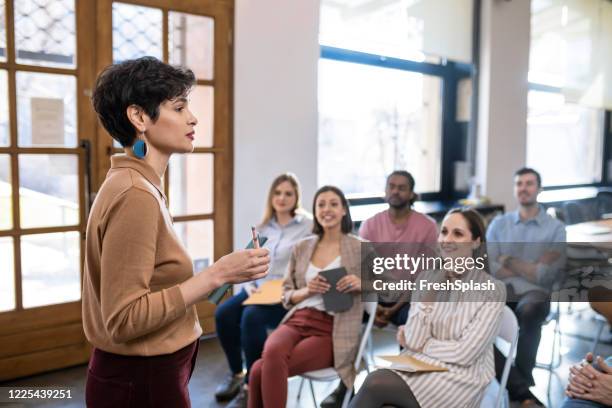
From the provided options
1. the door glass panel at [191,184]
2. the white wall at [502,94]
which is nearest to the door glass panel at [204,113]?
the door glass panel at [191,184]

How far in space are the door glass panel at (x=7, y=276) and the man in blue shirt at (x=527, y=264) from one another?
274 cm

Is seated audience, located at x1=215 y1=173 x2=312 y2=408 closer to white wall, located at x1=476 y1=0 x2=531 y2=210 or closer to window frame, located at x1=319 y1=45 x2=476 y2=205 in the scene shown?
window frame, located at x1=319 y1=45 x2=476 y2=205

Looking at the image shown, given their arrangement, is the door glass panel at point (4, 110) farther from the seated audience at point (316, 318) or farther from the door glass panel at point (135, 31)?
the seated audience at point (316, 318)

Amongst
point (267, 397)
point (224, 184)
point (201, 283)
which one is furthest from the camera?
point (224, 184)

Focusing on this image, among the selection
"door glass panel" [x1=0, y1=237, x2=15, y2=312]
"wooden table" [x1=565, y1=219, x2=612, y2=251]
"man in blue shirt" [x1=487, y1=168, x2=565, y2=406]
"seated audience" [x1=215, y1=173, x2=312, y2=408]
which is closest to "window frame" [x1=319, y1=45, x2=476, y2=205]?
"wooden table" [x1=565, y1=219, x2=612, y2=251]

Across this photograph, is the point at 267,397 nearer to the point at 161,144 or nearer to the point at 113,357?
the point at 113,357

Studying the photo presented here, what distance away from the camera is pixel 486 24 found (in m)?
5.44

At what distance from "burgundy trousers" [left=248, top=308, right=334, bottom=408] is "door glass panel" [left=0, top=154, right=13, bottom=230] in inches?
65.7

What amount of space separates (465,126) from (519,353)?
123 inches

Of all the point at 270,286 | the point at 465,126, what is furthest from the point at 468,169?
the point at 270,286

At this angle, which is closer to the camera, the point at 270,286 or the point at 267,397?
the point at 267,397

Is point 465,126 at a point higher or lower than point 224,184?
higher

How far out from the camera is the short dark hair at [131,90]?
1.17 metres

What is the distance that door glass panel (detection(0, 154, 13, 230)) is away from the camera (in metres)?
2.98
